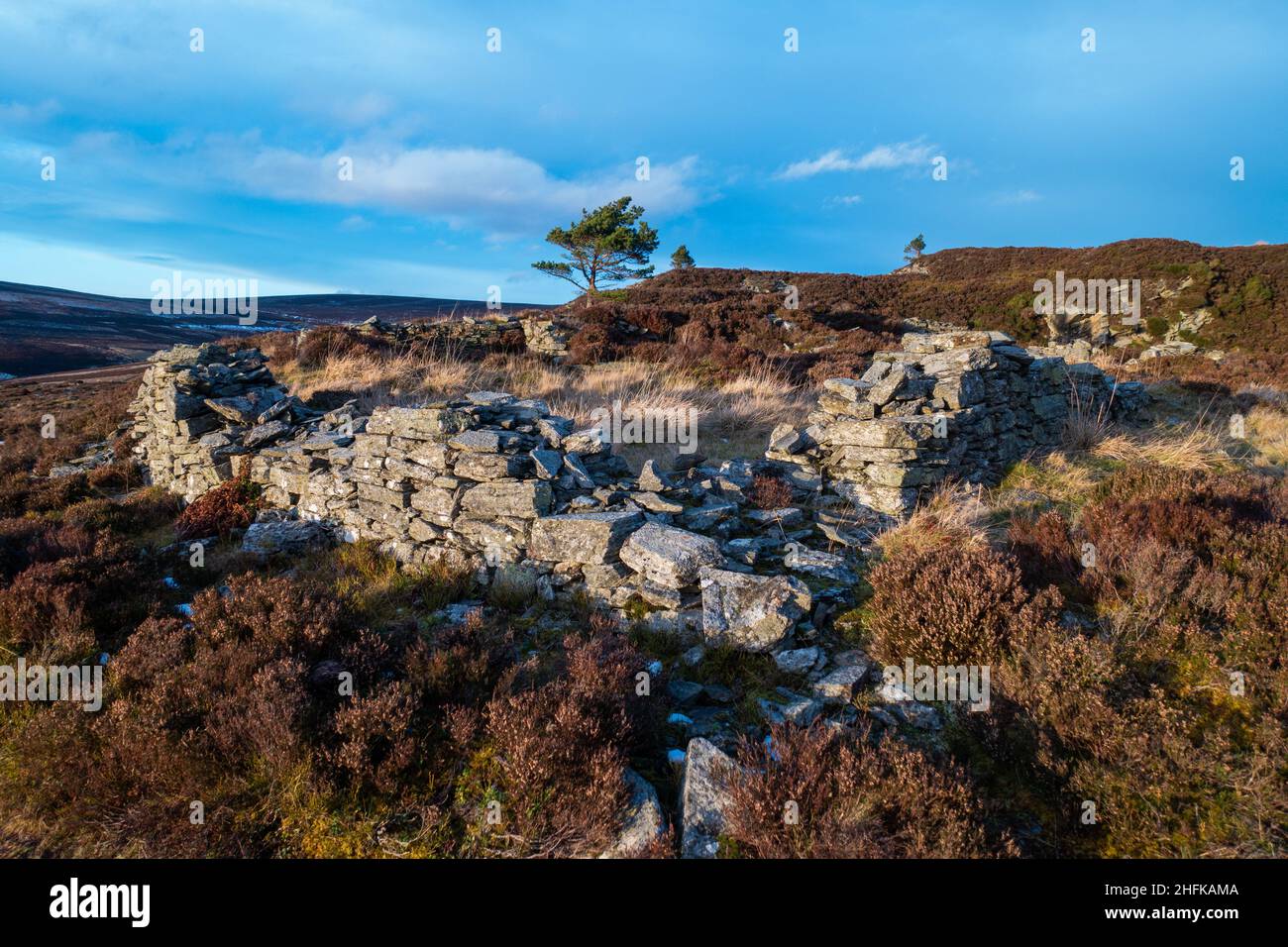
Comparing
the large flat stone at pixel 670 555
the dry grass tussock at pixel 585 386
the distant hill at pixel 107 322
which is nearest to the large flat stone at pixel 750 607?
the large flat stone at pixel 670 555

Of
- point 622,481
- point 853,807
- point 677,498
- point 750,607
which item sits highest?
point 622,481

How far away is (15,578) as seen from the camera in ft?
18.4

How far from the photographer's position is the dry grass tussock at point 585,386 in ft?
39.1

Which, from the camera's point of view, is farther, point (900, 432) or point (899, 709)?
point (900, 432)

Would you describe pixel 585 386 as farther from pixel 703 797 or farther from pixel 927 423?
pixel 703 797

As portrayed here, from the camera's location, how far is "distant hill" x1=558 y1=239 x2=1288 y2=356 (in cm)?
2191

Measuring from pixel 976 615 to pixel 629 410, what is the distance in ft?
27.0

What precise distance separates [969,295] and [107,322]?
77729mm

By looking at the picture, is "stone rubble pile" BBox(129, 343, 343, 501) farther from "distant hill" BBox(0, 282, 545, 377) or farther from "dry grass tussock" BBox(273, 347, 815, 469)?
"distant hill" BBox(0, 282, 545, 377)

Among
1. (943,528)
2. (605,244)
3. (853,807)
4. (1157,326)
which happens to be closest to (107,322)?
(605,244)

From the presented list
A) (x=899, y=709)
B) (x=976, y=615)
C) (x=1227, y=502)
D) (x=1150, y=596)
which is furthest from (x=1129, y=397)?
(x=899, y=709)

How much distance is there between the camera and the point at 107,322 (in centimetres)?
5788
